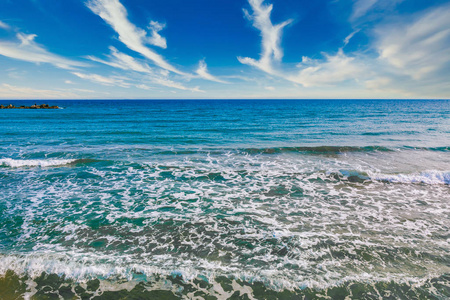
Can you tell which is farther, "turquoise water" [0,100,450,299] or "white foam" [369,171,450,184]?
"white foam" [369,171,450,184]

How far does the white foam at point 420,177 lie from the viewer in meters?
10.9

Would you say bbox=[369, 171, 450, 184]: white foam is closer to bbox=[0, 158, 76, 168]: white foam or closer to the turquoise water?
the turquoise water

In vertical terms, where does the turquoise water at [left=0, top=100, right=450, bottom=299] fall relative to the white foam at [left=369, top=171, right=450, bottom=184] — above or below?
below

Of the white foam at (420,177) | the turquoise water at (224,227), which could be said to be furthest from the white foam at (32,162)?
the white foam at (420,177)

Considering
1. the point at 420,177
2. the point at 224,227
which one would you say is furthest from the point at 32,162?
the point at 420,177

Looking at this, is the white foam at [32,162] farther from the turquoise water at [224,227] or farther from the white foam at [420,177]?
the white foam at [420,177]

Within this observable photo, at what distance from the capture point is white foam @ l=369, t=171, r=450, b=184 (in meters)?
10.9

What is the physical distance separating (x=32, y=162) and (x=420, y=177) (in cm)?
2255

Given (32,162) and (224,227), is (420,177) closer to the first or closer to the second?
(224,227)

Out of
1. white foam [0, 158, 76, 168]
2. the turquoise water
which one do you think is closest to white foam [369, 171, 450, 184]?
the turquoise water

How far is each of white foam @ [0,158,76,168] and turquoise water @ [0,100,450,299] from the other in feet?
0.24

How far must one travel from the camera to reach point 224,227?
701 cm

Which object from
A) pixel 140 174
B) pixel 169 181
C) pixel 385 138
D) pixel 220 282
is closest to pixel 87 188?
pixel 140 174

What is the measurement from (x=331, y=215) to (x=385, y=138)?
1887 cm
